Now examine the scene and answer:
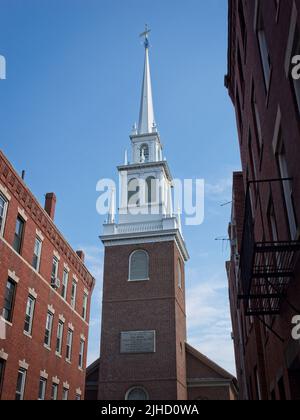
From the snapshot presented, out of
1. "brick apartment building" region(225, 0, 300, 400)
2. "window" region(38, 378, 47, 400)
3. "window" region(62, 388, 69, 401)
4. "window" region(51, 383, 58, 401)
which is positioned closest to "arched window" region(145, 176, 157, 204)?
"window" region(62, 388, 69, 401)

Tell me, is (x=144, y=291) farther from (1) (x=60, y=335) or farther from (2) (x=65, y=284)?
(1) (x=60, y=335)

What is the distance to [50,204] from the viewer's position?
2708 centimetres

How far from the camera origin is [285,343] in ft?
37.3

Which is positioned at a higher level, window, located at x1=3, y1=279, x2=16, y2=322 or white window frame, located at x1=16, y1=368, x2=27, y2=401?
window, located at x1=3, y1=279, x2=16, y2=322

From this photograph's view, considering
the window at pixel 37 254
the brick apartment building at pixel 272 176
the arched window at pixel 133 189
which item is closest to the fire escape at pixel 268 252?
the brick apartment building at pixel 272 176

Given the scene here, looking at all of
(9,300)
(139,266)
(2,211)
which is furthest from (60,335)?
(139,266)

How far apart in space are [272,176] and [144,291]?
28251 mm

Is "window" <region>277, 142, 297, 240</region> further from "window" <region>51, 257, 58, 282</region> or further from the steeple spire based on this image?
the steeple spire

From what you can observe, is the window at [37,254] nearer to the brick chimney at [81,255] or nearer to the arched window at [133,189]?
the brick chimney at [81,255]

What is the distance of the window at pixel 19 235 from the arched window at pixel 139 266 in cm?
1849

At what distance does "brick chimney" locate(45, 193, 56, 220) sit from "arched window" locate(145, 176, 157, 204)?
16.6m

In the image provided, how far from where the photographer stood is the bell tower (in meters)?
35.8
